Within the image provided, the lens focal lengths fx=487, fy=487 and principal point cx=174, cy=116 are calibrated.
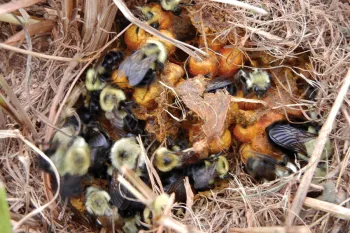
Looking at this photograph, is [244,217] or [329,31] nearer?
[244,217]

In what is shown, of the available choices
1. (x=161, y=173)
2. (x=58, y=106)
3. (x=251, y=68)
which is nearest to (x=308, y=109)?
(x=251, y=68)

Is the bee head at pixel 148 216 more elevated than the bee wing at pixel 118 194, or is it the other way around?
the bee wing at pixel 118 194

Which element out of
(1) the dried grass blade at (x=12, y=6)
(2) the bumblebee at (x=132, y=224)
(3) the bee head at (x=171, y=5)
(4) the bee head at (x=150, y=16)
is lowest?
(2) the bumblebee at (x=132, y=224)

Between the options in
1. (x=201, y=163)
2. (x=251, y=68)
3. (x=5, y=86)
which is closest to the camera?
(x=5, y=86)

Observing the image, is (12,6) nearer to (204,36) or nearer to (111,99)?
(111,99)

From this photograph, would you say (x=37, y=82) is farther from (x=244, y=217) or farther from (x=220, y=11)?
(x=244, y=217)

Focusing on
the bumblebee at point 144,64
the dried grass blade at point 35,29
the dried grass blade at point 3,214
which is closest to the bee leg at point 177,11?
the bumblebee at point 144,64

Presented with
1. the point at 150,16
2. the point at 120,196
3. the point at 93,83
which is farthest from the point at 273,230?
the point at 150,16

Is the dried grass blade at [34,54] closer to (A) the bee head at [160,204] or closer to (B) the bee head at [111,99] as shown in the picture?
(B) the bee head at [111,99]
